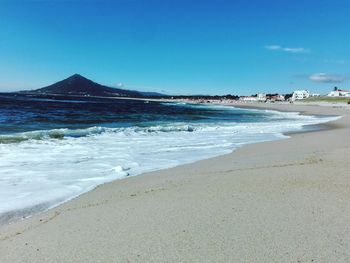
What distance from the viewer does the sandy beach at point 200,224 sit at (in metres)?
3.65

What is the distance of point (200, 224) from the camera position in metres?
4.42

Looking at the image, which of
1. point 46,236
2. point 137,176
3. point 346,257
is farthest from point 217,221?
point 137,176

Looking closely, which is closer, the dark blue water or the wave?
the wave

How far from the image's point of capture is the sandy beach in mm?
3646

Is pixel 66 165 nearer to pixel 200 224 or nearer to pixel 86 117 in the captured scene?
pixel 200 224

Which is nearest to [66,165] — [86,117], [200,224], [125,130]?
[200,224]

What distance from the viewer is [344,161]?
27.7 ft

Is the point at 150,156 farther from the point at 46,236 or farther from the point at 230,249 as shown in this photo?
the point at 230,249

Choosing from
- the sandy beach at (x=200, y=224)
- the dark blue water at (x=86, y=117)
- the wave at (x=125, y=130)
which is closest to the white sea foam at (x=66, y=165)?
the sandy beach at (x=200, y=224)

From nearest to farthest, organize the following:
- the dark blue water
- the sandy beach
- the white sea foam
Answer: the sandy beach < the white sea foam < the dark blue water

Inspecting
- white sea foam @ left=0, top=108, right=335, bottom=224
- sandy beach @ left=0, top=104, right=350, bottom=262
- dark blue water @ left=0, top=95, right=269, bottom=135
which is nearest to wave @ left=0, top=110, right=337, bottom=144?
white sea foam @ left=0, top=108, right=335, bottom=224

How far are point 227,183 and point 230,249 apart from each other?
3.05 meters

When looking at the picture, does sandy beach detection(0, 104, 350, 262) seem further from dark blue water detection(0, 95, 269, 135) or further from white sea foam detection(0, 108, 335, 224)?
dark blue water detection(0, 95, 269, 135)

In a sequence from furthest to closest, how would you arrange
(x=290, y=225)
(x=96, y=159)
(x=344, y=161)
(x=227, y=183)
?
(x=96, y=159)
(x=344, y=161)
(x=227, y=183)
(x=290, y=225)
